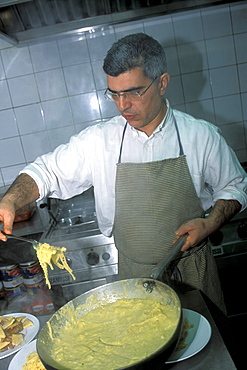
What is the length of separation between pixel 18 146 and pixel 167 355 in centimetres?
231

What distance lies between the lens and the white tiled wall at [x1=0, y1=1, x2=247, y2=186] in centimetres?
280

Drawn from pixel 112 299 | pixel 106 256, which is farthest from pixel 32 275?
pixel 112 299

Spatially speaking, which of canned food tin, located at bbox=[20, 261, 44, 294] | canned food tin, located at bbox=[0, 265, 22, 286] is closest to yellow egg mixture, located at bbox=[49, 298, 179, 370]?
canned food tin, located at bbox=[20, 261, 44, 294]

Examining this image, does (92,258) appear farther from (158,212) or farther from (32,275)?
(158,212)

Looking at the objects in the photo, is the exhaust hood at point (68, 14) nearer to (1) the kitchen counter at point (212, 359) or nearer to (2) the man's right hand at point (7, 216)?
(2) the man's right hand at point (7, 216)

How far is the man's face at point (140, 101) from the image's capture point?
5.29 ft

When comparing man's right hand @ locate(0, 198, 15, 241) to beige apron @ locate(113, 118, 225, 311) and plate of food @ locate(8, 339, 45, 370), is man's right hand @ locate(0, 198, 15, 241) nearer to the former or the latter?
plate of food @ locate(8, 339, 45, 370)

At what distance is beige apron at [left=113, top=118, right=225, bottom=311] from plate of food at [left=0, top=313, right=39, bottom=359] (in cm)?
62

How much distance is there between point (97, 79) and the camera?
113 inches

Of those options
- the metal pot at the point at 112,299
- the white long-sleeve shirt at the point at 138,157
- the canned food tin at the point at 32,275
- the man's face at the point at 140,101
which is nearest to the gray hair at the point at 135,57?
the man's face at the point at 140,101

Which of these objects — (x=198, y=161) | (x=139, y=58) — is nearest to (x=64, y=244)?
(x=198, y=161)

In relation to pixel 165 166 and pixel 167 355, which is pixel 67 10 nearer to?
pixel 165 166

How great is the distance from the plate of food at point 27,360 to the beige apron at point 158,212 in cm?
73

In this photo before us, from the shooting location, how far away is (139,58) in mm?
1608
